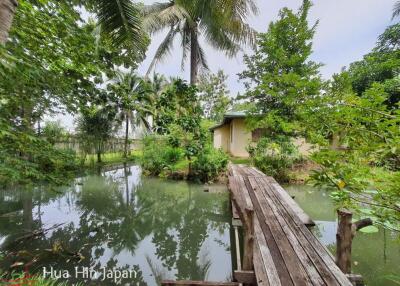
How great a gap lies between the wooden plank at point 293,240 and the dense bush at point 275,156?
4.62 m

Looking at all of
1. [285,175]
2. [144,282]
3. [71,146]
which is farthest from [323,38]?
[71,146]

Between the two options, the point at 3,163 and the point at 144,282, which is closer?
the point at 3,163

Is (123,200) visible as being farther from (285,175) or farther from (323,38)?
(323,38)

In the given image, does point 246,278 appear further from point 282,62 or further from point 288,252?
point 282,62

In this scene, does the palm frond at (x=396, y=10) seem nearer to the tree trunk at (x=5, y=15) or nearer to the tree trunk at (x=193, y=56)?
the tree trunk at (x=193, y=56)

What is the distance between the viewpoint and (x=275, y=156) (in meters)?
9.52

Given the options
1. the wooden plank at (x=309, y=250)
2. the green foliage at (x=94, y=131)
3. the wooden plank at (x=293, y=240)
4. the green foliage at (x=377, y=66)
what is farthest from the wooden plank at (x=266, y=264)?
the green foliage at (x=377, y=66)

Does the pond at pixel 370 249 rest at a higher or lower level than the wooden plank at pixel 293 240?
lower

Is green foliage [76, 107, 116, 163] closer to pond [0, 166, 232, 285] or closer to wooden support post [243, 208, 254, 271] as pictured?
pond [0, 166, 232, 285]

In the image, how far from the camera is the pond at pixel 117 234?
3.30 m

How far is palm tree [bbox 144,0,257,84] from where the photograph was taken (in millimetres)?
7273

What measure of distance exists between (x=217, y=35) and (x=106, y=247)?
904cm

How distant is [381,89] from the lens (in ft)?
5.18

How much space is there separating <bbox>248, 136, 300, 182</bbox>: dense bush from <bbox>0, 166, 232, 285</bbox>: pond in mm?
2654
